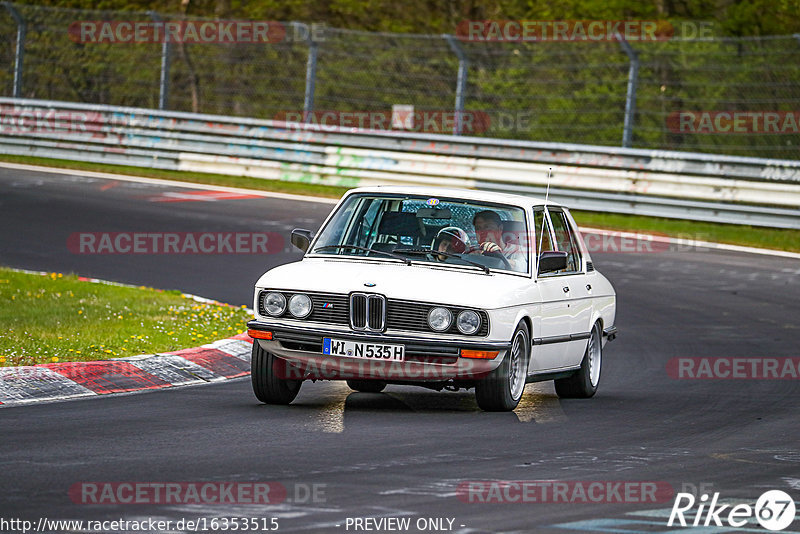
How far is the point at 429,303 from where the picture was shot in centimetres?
869

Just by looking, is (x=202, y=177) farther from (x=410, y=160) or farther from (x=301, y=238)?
(x=301, y=238)

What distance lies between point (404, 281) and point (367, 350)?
511 mm

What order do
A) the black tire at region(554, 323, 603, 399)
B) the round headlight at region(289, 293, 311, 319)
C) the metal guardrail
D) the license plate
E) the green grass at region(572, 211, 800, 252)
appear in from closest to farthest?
1. the license plate
2. the round headlight at region(289, 293, 311, 319)
3. the black tire at region(554, 323, 603, 399)
4. the green grass at region(572, 211, 800, 252)
5. the metal guardrail

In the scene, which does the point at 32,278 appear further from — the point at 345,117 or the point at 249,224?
the point at 345,117

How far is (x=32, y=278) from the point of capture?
1427 cm

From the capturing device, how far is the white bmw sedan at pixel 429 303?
8.70 metres

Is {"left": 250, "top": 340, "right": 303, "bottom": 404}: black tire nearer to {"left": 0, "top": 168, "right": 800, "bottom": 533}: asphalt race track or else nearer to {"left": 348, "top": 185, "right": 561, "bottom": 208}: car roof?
{"left": 0, "top": 168, "right": 800, "bottom": 533}: asphalt race track

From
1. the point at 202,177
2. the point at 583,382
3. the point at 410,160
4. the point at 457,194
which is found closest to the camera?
the point at 457,194

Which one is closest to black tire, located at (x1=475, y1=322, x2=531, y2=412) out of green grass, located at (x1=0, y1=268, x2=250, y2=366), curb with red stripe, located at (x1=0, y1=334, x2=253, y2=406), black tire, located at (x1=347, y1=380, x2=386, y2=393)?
black tire, located at (x1=347, y1=380, x2=386, y2=393)

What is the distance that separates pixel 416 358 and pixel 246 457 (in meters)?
1.87

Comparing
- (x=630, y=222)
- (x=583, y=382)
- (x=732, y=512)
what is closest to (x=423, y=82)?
(x=630, y=222)

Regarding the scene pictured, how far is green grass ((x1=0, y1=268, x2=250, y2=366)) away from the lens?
405 inches

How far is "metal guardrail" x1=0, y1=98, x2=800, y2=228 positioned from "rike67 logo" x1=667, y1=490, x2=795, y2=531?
15.1 m

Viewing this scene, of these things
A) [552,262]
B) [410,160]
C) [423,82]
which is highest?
[423,82]
